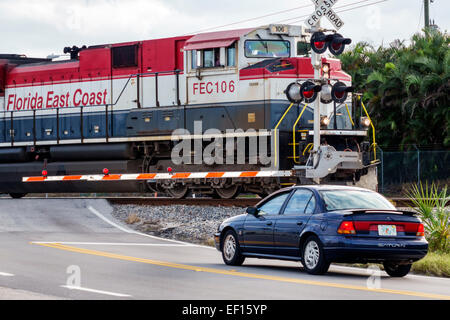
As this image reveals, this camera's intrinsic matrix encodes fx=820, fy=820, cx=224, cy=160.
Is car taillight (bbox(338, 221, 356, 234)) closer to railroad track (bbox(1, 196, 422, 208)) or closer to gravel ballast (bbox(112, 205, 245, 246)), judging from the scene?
gravel ballast (bbox(112, 205, 245, 246))

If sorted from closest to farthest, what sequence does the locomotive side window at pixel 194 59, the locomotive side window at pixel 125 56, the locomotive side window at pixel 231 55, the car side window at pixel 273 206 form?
the car side window at pixel 273 206 < the locomotive side window at pixel 231 55 < the locomotive side window at pixel 194 59 < the locomotive side window at pixel 125 56

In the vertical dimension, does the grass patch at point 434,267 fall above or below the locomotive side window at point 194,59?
below

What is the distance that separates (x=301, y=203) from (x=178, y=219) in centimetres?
818

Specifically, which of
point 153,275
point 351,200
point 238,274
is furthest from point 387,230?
point 153,275

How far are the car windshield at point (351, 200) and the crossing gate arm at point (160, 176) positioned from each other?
8.24m

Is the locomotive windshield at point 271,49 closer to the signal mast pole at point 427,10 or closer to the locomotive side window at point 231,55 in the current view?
the locomotive side window at point 231,55

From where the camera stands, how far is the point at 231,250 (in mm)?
13438

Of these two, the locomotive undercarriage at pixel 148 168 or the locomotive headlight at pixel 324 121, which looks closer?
the locomotive headlight at pixel 324 121

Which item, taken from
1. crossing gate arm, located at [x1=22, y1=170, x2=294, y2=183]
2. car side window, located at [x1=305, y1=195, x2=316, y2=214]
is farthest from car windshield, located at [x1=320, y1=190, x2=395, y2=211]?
crossing gate arm, located at [x1=22, y1=170, x2=294, y2=183]

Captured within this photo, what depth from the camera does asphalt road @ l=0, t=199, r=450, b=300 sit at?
31.5 ft

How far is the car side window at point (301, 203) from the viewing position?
12186 mm

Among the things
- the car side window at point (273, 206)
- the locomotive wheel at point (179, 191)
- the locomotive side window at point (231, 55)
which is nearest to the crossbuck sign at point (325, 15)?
the locomotive side window at point (231, 55)

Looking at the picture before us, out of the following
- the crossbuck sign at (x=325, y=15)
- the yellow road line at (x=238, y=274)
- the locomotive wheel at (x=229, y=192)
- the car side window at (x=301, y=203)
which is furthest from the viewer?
the locomotive wheel at (x=229, y=192)
